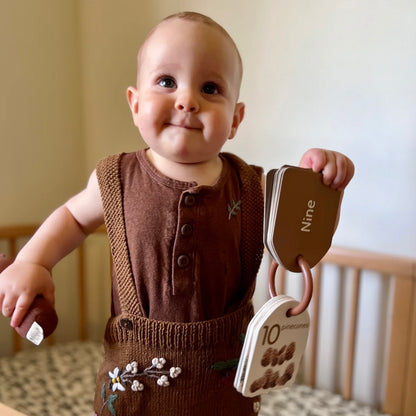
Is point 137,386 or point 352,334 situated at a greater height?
point 137,386

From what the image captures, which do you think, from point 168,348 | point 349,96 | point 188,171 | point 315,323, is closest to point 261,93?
point 349,96

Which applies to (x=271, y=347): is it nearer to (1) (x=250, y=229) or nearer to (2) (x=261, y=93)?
(1) (x=250, y=229)

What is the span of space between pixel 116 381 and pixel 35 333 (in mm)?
126

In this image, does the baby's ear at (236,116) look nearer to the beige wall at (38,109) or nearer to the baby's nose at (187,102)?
the baby's nose at (187,102)

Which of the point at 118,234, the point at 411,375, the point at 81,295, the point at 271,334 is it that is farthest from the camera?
the point at 81,295

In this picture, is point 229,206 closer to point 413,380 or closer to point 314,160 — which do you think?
point 314,160

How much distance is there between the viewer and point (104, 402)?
1.97ft

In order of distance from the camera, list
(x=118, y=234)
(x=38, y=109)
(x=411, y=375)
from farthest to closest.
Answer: (x=38, y=109)
(x=411, y=375)
(x=118, y=234)

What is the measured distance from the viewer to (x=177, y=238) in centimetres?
54

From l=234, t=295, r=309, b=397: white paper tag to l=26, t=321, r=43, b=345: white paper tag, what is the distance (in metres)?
0.22

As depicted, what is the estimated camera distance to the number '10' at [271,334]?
474 millimetres

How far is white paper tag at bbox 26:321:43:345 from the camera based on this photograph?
520mm

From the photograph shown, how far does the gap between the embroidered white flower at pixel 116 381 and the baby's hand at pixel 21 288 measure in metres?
0.12

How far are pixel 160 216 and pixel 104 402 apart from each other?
0.25 meters
